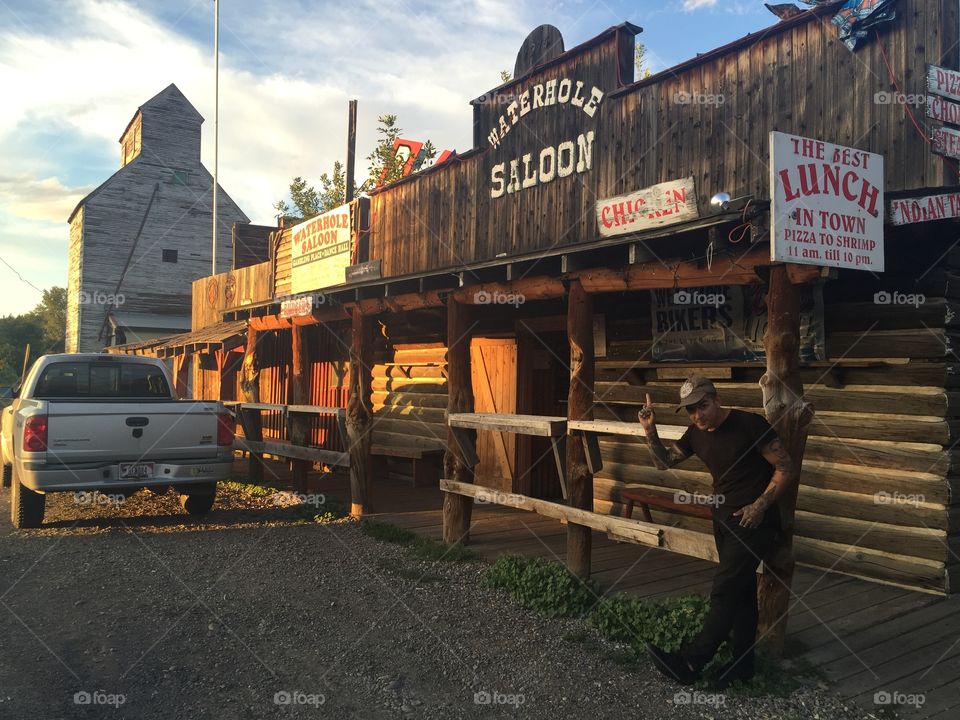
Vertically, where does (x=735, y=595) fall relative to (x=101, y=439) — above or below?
below

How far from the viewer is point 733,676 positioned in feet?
14.8

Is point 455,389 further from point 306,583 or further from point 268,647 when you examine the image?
point 268,647

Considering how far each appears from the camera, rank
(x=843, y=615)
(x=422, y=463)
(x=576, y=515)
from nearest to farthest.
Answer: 1. (x=843, y=615)
2. (x=576, y=515)
3. (x=422, y=463)

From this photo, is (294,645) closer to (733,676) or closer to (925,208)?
(733,676)

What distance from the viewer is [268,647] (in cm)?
514

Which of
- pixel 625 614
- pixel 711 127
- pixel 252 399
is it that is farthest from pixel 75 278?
pixel 625 614

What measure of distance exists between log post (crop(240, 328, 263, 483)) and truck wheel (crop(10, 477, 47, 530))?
12.7 feet

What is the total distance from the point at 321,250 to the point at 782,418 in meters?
12.7

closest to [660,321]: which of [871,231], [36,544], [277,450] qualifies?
[871,231]

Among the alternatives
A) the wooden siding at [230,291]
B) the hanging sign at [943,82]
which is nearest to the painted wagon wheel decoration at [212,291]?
the wooden siding at [230,291]

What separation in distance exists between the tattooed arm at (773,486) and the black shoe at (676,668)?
965mm

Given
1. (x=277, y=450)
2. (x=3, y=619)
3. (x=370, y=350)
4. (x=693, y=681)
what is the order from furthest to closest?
1. (x=277, y=450)
2. (x=370, y=350)
3. (x=3, y=619)
4. (x=693, y=681)

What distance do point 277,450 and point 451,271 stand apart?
498 cm

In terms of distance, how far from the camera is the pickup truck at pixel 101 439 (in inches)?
319
